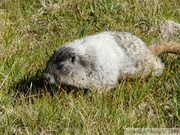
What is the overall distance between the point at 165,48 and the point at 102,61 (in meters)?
0.86

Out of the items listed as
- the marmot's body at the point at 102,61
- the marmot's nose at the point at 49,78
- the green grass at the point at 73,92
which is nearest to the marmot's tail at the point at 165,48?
the marmot's body at the point at 102,61

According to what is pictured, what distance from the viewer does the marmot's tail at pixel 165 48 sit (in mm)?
5855

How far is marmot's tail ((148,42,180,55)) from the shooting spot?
19.2 ft

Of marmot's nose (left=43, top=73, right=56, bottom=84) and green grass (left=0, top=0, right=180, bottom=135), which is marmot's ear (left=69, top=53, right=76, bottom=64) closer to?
marmot's nose (left=43, top=73, right=56, bottom=84)

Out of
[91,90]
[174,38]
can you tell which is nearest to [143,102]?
[91,90]

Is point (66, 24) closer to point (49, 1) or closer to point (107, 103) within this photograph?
point (49, 1)

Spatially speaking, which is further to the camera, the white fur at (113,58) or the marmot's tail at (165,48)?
the marmot's tail at (165,48)

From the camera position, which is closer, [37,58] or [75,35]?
[37,58]

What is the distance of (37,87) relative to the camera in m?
5.70

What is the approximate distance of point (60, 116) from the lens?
458 centimetres

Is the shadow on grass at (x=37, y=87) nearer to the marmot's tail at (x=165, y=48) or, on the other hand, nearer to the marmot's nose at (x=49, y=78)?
the marmot's nose at (x=49, y=78)

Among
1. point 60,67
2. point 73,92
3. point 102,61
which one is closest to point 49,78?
point 60,67

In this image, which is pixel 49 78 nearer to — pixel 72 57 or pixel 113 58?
pixel 72 57

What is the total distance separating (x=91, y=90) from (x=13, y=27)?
6.86 ft
